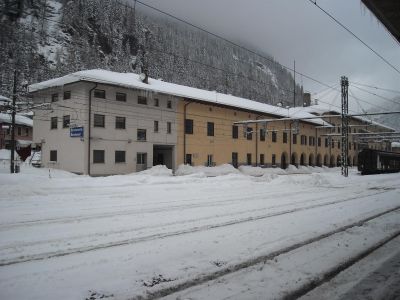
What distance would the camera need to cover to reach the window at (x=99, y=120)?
3319cm

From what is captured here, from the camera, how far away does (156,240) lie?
8719 mm

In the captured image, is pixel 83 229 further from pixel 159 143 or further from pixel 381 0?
pixel 159 143

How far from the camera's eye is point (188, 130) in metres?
41.6

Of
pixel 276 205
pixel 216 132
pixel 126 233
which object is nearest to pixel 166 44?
pixel 276 205

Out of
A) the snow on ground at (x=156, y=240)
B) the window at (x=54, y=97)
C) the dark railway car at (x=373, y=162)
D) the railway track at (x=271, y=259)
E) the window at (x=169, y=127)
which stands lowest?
the railway track at (x=271, y=259)

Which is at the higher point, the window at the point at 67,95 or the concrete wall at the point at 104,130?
the window at the point at 67,95

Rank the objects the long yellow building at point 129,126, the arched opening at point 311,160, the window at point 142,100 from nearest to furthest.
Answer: the long yellow building at point 129,126, the window at point 142,100, the arched opening at point 311,160

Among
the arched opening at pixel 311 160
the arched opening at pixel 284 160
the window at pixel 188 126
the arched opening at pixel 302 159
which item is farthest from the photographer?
the arched opening at pixel 311 160

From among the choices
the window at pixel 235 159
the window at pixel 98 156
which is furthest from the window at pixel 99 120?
the window at pixel 235 159

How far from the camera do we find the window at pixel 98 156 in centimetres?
3259

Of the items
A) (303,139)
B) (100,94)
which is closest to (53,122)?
(100,94)

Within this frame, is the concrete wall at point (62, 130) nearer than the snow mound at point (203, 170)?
Yes

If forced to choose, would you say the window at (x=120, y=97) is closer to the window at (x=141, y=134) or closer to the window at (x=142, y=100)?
the window at (x=142, y=100)

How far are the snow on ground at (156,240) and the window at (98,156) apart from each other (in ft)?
49.2
